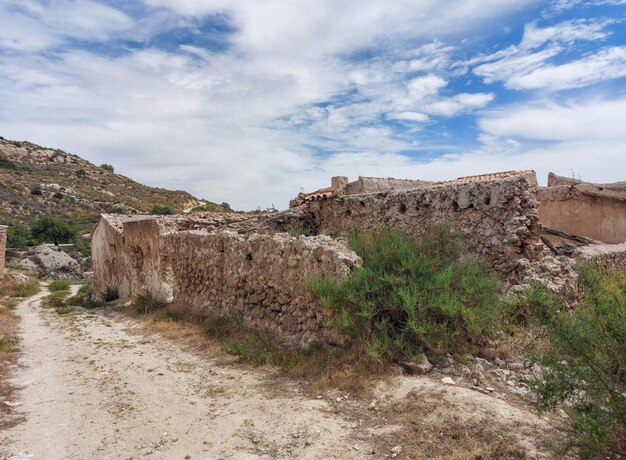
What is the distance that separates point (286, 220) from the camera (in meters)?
13.1

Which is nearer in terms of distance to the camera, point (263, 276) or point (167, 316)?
point (263, 276)

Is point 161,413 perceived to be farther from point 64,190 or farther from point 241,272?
point 64,190

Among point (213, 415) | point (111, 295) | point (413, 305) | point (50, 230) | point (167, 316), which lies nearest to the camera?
point (213, 415)

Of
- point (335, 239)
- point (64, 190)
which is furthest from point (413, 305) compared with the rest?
point (64, 190)

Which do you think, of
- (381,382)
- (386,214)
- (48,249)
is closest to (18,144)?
(48,249)

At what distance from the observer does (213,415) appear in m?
5.05

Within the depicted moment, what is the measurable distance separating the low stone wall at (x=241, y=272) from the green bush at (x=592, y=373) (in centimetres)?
320

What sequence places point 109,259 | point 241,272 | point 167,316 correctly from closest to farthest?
point 241,272
point 167,316
point 109,259

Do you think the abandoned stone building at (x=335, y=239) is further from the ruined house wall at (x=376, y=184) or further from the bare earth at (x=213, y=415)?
the bare earth at (x=213, y=415)

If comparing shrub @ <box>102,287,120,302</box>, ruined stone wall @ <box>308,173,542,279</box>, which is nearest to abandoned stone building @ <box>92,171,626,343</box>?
ruined stone wall @ <box>308,173,542,279</box>

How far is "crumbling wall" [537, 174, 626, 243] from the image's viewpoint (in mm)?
12258

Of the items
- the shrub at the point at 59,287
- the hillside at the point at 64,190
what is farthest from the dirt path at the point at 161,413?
the hillside at the point at 64,190

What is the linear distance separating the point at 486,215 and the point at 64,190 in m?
48.2

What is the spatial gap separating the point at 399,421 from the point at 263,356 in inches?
107
